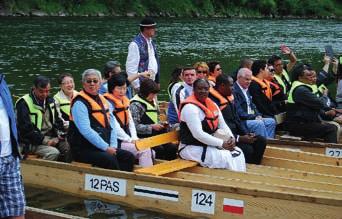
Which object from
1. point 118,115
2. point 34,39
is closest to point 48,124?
point 118,115

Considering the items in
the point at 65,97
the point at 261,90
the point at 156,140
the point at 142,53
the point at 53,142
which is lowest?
the point at 53,142

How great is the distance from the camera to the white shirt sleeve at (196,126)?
28.6 feet

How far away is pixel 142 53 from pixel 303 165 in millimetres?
3796

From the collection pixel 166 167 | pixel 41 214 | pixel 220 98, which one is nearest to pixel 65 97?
pixel 166 167

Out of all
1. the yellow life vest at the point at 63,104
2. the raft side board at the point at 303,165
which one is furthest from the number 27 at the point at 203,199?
the yellow life vest at the point at 63,104

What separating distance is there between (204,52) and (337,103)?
21.6 metres

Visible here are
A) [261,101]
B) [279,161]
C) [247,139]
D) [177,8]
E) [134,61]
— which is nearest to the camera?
[247,139]

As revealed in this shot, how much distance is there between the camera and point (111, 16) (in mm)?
66375

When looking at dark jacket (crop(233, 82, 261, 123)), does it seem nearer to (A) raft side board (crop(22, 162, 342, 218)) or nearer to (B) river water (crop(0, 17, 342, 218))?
(A) raft side board (crop(22, 162, 342, 218))

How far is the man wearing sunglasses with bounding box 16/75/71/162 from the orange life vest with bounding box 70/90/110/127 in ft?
2.50

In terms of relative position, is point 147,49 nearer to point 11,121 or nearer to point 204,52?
point 11,121

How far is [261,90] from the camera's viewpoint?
A: 11609 millimetres

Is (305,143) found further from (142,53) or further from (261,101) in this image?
(142,53)

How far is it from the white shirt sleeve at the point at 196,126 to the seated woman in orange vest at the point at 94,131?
37.1 inches
